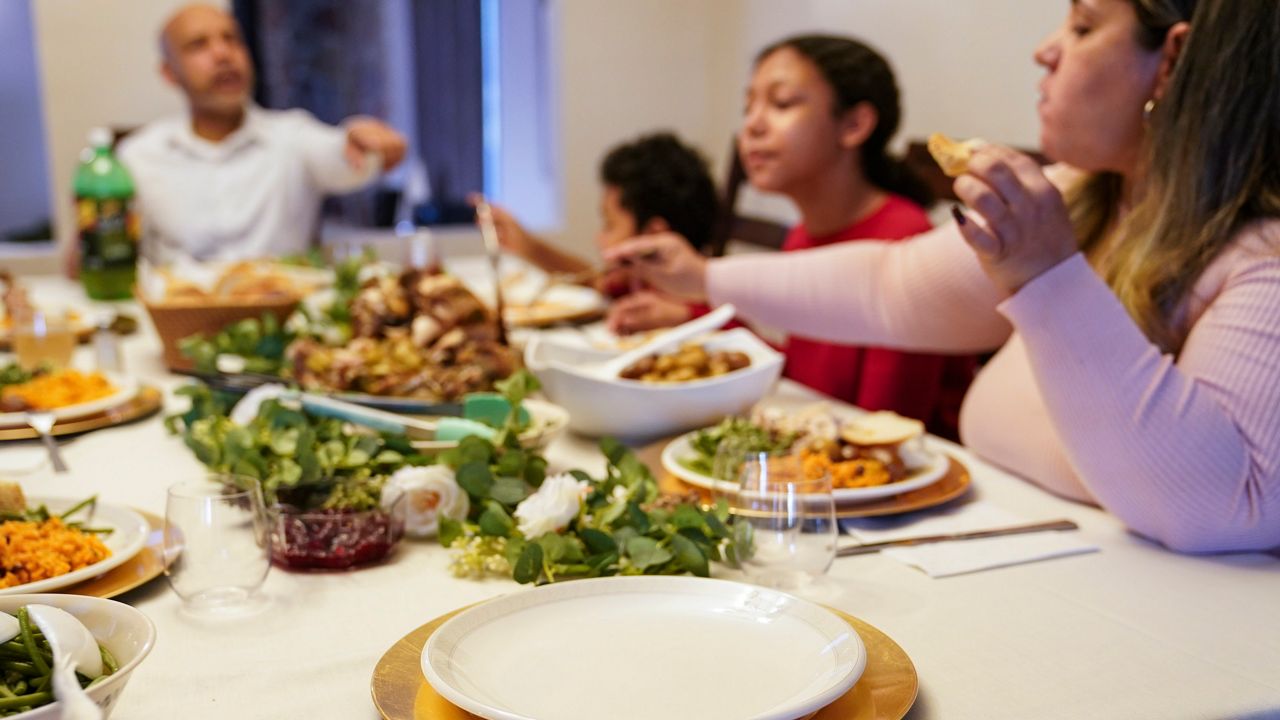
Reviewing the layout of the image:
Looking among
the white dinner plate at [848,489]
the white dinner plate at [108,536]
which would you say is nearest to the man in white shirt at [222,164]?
the white dinner plate at [848,489]

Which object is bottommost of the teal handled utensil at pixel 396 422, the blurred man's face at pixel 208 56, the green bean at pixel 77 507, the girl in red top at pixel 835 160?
the green bean at pixel 77 507

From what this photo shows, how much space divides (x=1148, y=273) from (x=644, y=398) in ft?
1.79

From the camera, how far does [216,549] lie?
922mm

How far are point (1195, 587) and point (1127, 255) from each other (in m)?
0.38

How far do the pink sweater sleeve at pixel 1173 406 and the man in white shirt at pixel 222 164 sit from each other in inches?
107

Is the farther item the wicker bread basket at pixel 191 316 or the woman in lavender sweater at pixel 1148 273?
the wicker bread basket at pixel 191 316

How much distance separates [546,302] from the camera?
97.7 inches

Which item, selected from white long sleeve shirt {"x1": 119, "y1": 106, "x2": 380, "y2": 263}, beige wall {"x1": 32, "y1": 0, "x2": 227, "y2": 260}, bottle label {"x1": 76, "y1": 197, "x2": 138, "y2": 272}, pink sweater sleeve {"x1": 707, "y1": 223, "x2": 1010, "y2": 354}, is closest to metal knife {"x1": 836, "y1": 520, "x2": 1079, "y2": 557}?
pink sweater sleeve {"x1": 707, "y1": 223, "x2": 1010, "y2": 354}

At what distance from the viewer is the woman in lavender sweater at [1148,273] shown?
1046mm

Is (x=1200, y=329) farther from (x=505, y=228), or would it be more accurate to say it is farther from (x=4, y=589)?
(x=505, y=228)

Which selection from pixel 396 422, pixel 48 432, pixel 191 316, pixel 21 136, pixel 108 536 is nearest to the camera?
pixel 108 536

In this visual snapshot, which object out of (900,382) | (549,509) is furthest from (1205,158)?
(900,382)

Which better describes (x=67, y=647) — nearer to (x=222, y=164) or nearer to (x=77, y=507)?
(x=77, y=507)

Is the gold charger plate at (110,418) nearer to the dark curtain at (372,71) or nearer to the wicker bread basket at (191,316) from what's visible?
the wicker bread basket at (191,316)
